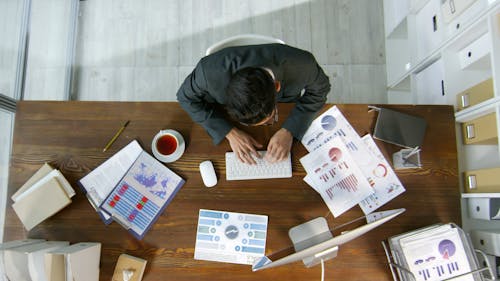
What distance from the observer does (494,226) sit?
4.16 ft

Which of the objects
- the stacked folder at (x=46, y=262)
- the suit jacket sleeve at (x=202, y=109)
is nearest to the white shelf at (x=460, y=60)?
the suit jacket sleeve at (x=202, y=109)

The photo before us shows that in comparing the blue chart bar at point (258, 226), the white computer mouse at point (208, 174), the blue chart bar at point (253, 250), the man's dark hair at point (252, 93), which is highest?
the man's dark hair at point (252, 93)

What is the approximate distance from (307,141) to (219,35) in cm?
118

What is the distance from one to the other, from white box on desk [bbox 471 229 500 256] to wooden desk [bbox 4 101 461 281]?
107mm

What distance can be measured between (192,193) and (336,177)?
1.90 feet

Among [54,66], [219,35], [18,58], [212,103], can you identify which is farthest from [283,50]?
[54,66]

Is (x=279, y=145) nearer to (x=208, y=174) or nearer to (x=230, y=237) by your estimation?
(x=208, y=174)

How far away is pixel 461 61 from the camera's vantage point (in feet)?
4.48

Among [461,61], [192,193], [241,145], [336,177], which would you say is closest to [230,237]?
[192,193]

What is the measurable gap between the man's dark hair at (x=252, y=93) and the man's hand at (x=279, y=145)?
10.3 inches

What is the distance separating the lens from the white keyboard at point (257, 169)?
4.06 ft

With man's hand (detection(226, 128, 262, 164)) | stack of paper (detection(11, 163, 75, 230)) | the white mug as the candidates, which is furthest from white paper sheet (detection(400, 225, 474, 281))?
stack of paper (detection(11, 163, 75, 230))

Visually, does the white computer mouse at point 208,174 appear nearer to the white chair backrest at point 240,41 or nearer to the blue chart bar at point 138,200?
the blue chart bar at point 138,200

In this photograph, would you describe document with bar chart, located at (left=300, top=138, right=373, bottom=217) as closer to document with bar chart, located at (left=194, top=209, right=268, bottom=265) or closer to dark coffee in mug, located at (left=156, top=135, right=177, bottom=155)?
document with bar chart, located at (left=194, top=209, right=268, bottom=265)
